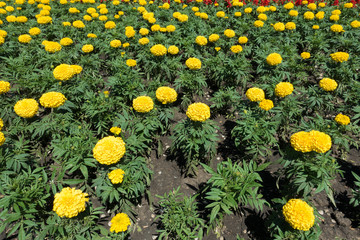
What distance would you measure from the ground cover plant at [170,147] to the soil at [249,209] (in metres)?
0.02

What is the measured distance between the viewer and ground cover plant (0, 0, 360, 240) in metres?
2.90

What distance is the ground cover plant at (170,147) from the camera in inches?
114

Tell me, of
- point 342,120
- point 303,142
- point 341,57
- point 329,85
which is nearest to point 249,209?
point 303,142

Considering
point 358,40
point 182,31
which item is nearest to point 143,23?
point 182,31

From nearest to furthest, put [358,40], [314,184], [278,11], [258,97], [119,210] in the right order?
[314,184]
[119,210]
[258,97]
[358,40]
[278,11]

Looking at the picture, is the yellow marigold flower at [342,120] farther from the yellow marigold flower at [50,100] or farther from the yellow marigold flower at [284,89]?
the yellow marigold flower at [50,100]

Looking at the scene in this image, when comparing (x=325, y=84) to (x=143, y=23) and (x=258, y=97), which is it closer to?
(x=258, y=97)

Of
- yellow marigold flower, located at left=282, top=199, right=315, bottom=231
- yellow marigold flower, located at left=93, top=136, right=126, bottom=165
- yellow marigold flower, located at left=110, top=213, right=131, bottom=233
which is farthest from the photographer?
yellow marigold flower, located at left=93, top=136, right=126, bottom=165

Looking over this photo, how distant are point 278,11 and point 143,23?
20.4 ft

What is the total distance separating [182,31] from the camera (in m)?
7.32

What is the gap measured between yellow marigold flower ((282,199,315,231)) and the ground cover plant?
0.05 feet

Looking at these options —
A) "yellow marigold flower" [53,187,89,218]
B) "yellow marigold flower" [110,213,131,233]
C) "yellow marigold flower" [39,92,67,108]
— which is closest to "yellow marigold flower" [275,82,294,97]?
"yellow marigold flower" [110,213,131,233]

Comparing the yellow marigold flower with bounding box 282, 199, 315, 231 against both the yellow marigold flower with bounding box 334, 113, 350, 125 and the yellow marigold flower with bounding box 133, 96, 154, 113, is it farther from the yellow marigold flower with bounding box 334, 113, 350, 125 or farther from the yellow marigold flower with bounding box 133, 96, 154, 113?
the yellow marigold flower with bounding box 133, 96, 154, 113

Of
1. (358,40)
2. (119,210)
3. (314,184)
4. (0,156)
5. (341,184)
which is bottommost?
(119,210)
